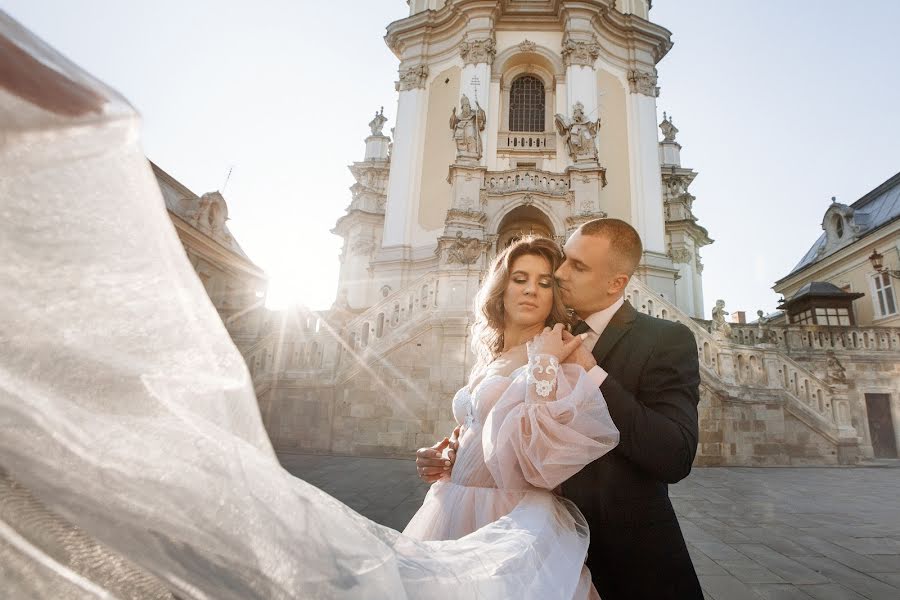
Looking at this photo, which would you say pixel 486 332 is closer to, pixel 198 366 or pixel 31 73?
pixel 198 366

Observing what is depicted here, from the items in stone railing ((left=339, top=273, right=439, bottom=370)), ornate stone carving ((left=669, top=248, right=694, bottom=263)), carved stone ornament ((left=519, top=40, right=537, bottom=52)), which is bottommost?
stone railing ((left=339, top=273, right=439, bottom=370))

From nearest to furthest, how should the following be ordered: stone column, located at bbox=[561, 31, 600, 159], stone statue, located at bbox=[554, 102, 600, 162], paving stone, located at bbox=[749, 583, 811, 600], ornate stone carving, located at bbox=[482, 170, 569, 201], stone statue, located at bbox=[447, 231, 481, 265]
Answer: paving stone, located at bbox=[749, 583, 811, 600] < stone statue, located at bbox=[447, 231, 481, 265] < ornate stone carving, located at bbox=[482, 170, 569, 201] < stone statue, located at bbox=[554, 102, 600, 162] < stone column, located at bbox=[561, 31, 600, 159]

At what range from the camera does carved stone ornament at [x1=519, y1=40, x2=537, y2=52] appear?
18.4 m

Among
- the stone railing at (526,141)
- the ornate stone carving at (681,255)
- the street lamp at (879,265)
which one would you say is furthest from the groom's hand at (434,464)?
the ornate stone carving at (681,255)

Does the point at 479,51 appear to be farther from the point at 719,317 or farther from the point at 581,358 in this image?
the point at 581,358

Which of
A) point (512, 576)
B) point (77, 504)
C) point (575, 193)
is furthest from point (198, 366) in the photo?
point (575, 193)

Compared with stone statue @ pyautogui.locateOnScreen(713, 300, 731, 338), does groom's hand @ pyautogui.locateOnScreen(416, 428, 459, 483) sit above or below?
below

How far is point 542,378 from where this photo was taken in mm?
1402

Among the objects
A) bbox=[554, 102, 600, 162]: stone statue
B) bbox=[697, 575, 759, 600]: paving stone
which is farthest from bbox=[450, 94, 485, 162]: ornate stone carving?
bbox=[697, 575, 759, 600]: paving stone

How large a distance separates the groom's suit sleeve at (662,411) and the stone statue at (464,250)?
40.8 ft

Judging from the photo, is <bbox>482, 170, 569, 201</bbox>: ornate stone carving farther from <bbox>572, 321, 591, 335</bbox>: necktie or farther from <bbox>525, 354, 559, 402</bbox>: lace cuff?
<bbox>525, 354, 559, 402</bbox>: lace cuff

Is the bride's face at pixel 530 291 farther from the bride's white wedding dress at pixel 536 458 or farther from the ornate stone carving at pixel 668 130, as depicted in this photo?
the ornate stone carving at pixel 668 130

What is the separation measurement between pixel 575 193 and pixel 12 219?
1579cm

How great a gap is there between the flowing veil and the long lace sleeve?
2.11ft
